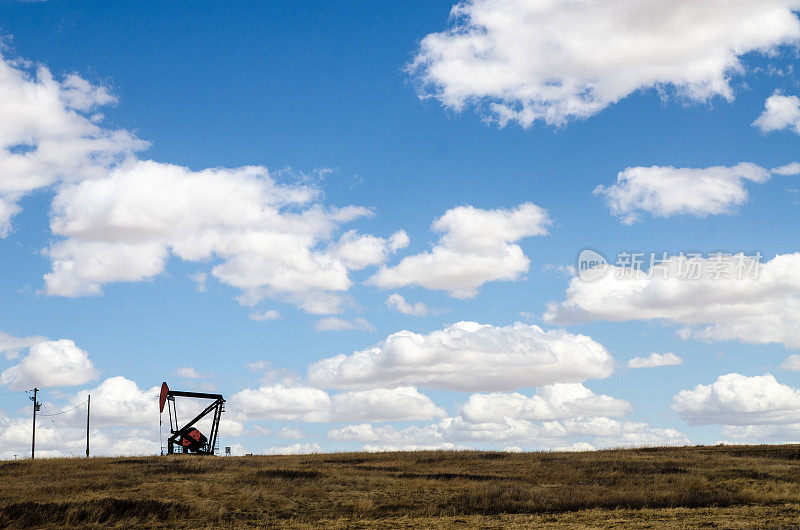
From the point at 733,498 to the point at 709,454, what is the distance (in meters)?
16.4

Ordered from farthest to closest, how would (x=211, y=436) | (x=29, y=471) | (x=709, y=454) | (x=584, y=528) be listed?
1. (x=211, y=436)
2. (x=709, y=454)
3. (x=29, y=471)
4. (x=584, y=528)

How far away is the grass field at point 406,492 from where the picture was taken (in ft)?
83.4

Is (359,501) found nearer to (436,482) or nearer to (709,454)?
(436,482)

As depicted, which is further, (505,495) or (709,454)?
(709,454)

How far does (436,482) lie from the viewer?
32.7 meters

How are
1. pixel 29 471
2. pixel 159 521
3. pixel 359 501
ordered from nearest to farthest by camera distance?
1. pixel 159 521
2. pixel 359 501
3. pixel 29 471

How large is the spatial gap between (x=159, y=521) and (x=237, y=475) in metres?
8.55

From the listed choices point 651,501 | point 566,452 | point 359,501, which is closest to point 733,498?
point 651,501

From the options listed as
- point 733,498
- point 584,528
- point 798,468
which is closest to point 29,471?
point 584,528

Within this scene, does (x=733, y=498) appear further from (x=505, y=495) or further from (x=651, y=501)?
(x=505, y=495)

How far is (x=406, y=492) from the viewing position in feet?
100

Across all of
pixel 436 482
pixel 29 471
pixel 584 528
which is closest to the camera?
pixel 584 528

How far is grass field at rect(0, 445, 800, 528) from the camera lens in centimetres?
2541

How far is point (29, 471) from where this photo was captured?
36.4 meters
